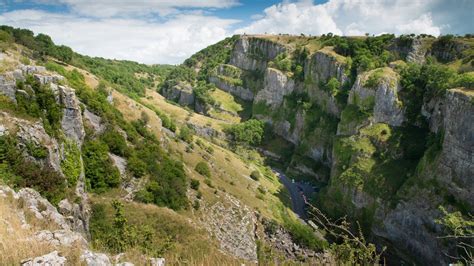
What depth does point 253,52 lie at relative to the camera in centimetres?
14425

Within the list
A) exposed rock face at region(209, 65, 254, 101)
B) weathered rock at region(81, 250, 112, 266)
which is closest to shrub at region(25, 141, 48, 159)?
weathered rock at region(81, 250, 112, 266)

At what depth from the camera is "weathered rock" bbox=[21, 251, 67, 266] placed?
27.9 ft

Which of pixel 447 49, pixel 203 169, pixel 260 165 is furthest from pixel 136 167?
pixel 447 49

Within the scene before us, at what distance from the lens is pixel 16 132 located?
2648cm

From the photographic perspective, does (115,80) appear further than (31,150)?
Yes

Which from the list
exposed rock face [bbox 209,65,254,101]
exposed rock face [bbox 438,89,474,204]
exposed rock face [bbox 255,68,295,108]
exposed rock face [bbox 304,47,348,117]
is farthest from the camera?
exposed rock face [bbox 209,65,254,101]

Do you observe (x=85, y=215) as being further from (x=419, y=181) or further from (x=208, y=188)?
(x=419, y=181)

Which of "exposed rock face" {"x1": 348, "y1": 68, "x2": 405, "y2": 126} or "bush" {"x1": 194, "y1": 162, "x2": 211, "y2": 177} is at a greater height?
"exposed rock face" {"x1": 348, "y1": 68, "x2": 405, "y2": 126}

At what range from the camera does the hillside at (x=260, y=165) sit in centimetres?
1583

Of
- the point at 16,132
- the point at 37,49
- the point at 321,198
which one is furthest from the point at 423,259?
the point at 37,49

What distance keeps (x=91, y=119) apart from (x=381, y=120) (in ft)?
183

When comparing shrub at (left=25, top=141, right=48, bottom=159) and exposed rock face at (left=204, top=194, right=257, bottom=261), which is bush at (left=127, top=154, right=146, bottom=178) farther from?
shrub at (left=25, top=141, right=48, bottom=159)

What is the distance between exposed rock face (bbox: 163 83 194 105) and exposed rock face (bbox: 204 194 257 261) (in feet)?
314

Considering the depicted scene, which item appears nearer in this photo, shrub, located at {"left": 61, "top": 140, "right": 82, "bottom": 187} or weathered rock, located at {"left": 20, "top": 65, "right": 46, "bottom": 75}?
shrub, located at {"left": 61, "top": 140, "right": 82, "bottom": 187}
